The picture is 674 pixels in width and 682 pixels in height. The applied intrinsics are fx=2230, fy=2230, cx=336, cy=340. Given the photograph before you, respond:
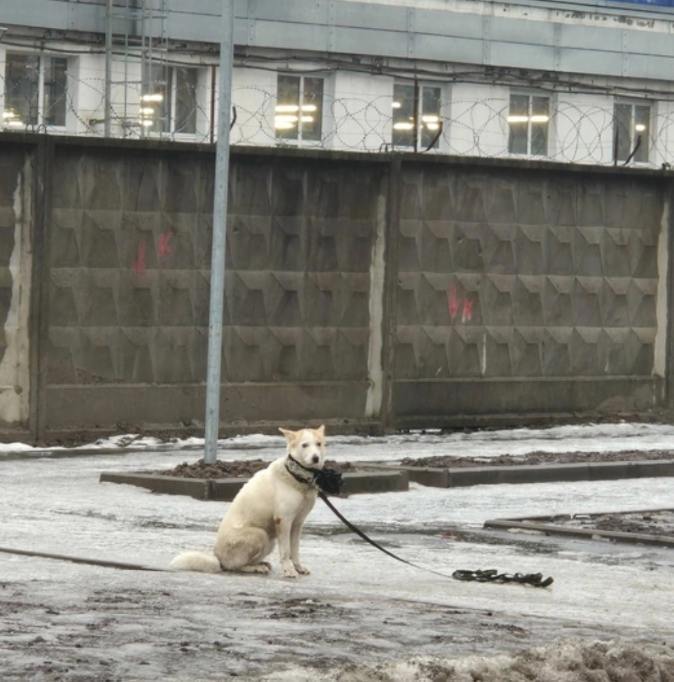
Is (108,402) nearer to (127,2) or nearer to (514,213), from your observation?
(514,213)

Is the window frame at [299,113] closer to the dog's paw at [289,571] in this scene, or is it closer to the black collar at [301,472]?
the black collar at [301,472]

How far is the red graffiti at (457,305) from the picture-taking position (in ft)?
84.9

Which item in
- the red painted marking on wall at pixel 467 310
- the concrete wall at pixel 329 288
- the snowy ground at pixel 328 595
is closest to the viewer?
the snowy ground at pixel 328 595

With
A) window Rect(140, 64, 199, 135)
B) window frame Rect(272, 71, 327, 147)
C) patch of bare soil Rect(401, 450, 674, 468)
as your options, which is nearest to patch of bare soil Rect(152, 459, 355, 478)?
patch of bare soil Rect(401, 450, 674, 468)

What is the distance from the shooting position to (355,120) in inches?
1398

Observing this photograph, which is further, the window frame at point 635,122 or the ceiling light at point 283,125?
the window frame at point 635,122

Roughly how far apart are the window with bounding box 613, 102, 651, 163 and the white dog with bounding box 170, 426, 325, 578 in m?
31.3

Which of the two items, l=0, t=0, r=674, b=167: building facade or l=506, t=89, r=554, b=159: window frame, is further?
l=506, t=89, r=554, b=159: window frame

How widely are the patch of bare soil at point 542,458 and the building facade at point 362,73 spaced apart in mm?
13656

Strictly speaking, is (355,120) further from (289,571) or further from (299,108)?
(289,571)

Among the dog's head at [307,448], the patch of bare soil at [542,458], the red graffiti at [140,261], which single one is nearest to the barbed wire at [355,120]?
the red graffiti at [140,261]

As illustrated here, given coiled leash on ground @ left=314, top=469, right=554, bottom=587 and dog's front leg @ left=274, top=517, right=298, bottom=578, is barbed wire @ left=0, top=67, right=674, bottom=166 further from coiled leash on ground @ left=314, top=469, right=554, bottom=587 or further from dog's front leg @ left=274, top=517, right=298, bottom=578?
dog's front leg @ left=274, top=517, right=298, bottom=578

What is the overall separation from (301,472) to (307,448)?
0.16 meters

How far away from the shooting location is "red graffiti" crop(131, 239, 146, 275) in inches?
915
